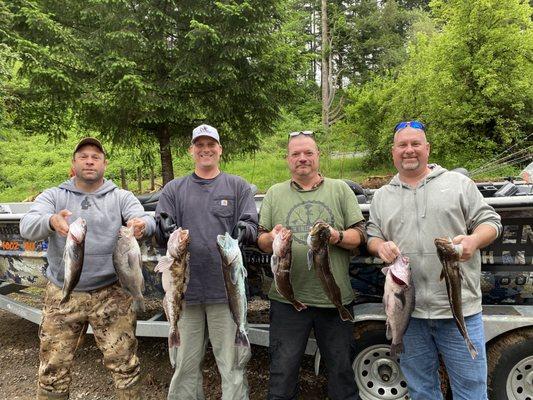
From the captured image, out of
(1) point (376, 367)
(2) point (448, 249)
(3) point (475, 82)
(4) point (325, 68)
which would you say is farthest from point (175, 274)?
(4) point (325, 68)

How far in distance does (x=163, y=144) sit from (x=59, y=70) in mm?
3234

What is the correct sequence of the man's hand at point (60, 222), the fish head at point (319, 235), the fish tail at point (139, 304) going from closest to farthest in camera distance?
the fish head at point (319, 235)
the man's hand at point (60, 222)
the fish tail at point (139, 304)

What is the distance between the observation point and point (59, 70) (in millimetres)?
9328

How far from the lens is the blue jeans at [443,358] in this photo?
2820mm

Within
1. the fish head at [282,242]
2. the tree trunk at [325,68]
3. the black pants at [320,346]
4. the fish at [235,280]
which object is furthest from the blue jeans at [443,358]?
the tree trunk at [325,68]

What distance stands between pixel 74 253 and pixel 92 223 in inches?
18.9

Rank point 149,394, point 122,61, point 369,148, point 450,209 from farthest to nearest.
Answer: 1. point 369,148
2. point 122,61
3. point 149,394
4. point 450,209

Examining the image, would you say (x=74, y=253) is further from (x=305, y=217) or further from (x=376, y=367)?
(x=376, y=367)

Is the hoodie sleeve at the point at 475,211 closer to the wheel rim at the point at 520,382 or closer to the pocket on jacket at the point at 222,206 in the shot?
the wheel rim at the point at 520,382

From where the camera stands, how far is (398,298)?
2762 mm

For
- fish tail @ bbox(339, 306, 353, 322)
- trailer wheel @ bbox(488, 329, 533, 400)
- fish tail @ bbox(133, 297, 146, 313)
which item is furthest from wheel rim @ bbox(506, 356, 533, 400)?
fish tail @ bbox(133, 297, 146, 313)

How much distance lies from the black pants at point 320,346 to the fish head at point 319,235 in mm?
638

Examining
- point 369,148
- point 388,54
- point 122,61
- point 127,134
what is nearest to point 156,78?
point 122,61

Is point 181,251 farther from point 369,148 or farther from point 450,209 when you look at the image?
point 369,148
